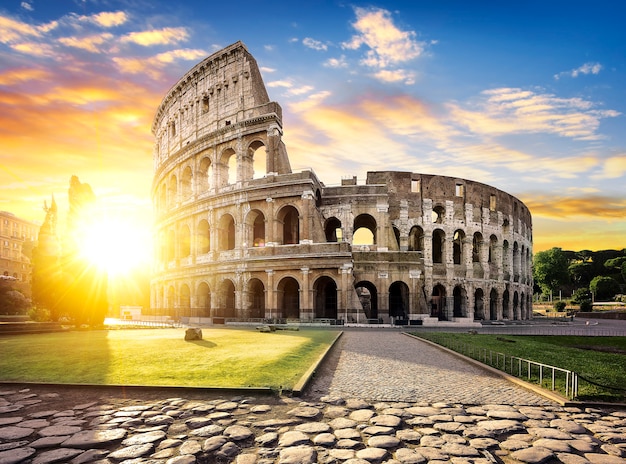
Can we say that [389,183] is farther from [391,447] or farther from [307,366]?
[391,447]

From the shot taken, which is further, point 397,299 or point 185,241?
point 185,241

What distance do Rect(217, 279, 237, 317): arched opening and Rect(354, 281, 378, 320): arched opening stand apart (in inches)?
403

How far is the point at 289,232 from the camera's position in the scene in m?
35.0

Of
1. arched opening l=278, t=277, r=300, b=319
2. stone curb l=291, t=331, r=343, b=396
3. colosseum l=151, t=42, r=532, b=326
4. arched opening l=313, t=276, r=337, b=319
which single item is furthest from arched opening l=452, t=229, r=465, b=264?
stone curb l=291, t=331, r=343, b=396

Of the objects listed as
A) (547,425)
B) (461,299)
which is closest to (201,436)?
(547,425)

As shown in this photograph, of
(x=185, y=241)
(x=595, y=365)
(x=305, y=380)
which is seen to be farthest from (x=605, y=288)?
(x=305, y=380)

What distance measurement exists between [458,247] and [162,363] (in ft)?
124

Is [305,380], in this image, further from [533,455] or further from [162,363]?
[533,455]

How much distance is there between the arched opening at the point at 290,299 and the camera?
106 feet

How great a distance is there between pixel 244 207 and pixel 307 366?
78.3ft

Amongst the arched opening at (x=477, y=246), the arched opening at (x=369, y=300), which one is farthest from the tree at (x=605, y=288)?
the arched opening at (x=369, y=300)

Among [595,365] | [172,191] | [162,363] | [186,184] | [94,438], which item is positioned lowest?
[595,365]

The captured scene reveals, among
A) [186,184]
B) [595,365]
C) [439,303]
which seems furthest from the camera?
[439,303]

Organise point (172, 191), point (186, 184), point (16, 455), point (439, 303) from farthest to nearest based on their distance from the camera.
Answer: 1. point (172, 191)
2. point (439, 303)
3. point (186, 184)
4. point (16, 455)
